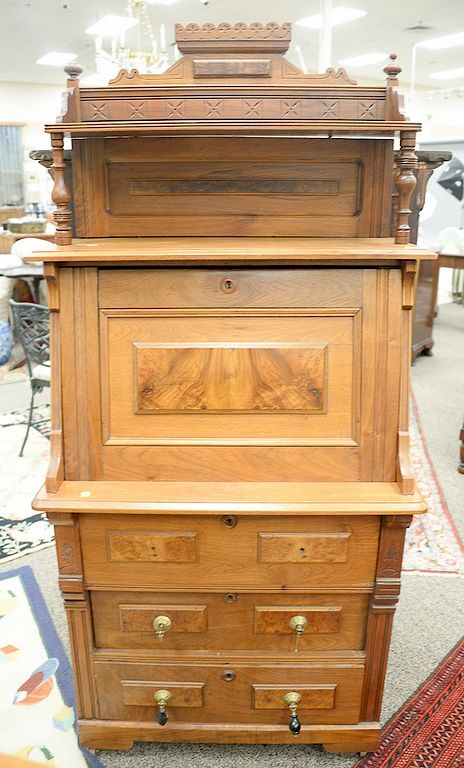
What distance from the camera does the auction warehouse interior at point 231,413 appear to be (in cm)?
160

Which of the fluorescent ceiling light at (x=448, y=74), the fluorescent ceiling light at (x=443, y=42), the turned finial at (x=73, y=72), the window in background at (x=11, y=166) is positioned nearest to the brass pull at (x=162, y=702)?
the turned finial at (x=73, y=72)

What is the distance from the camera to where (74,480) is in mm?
1644

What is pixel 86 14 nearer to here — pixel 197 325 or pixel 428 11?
pixel 428 11

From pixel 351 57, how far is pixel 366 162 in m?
11.5

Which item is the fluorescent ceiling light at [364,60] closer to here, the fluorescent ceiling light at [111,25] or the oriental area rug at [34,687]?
the fluorescent ceiling light at [111,25]

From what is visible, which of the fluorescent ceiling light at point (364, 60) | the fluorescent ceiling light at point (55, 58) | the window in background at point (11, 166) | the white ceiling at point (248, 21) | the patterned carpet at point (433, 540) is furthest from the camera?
the window in background at point (11, 166)

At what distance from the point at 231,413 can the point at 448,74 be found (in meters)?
14.2

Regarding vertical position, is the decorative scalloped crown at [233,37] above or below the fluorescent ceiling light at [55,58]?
below

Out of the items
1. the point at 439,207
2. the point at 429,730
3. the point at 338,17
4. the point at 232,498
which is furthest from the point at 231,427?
the point at 338,17

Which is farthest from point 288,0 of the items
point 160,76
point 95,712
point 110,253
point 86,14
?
point 95,712

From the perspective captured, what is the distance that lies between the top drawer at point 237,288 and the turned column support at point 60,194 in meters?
0.17

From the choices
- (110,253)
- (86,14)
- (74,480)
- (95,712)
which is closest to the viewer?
(110,253)

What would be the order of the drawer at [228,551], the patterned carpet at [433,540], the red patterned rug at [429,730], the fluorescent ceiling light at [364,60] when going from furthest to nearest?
the fluorescent ceiling light at [364,60] → the patterned carpet at [433,540] → the red patterned rug at [429,730] → the drawer at [228,551]

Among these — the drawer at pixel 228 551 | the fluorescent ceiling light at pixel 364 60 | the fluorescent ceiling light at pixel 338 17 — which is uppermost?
the fluorescent ceiling light at pixel 364 60
